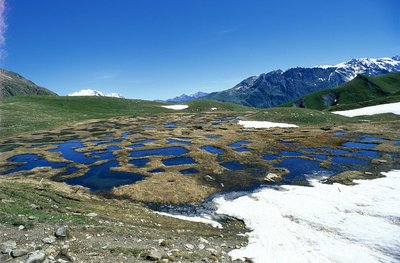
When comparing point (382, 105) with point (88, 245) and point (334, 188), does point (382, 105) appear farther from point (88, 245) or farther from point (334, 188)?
point (88, 245)

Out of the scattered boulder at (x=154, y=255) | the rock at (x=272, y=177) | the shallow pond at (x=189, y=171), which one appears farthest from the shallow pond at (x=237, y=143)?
the scattered boulder at (x=154, y=255)

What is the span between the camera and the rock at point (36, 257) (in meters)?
16.0

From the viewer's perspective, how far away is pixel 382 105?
11762cm

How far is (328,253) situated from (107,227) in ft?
52.6

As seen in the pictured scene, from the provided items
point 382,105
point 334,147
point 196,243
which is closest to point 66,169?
point 196,243

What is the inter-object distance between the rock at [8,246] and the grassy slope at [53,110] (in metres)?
87.8

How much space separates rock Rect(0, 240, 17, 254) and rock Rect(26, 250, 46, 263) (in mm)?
1523

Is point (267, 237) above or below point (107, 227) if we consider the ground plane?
below

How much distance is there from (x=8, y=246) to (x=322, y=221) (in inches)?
944

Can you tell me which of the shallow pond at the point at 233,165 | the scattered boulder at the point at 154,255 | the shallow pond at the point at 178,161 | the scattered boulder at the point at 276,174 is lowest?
the scattered boulder at the point at 276,174

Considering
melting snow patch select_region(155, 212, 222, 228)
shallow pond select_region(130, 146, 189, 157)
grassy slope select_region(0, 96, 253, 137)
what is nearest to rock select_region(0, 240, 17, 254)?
melting snow patch select_region(155, 212, 222, 228)

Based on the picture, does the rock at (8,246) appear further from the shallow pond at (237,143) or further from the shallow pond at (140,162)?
the shallow pond at (237,143)

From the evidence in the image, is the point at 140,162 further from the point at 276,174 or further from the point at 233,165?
the point at 276,174

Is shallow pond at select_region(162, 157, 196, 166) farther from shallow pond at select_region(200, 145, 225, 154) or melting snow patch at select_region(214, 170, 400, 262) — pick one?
melting snow patch at select_region(214, 170, 400, 262)
